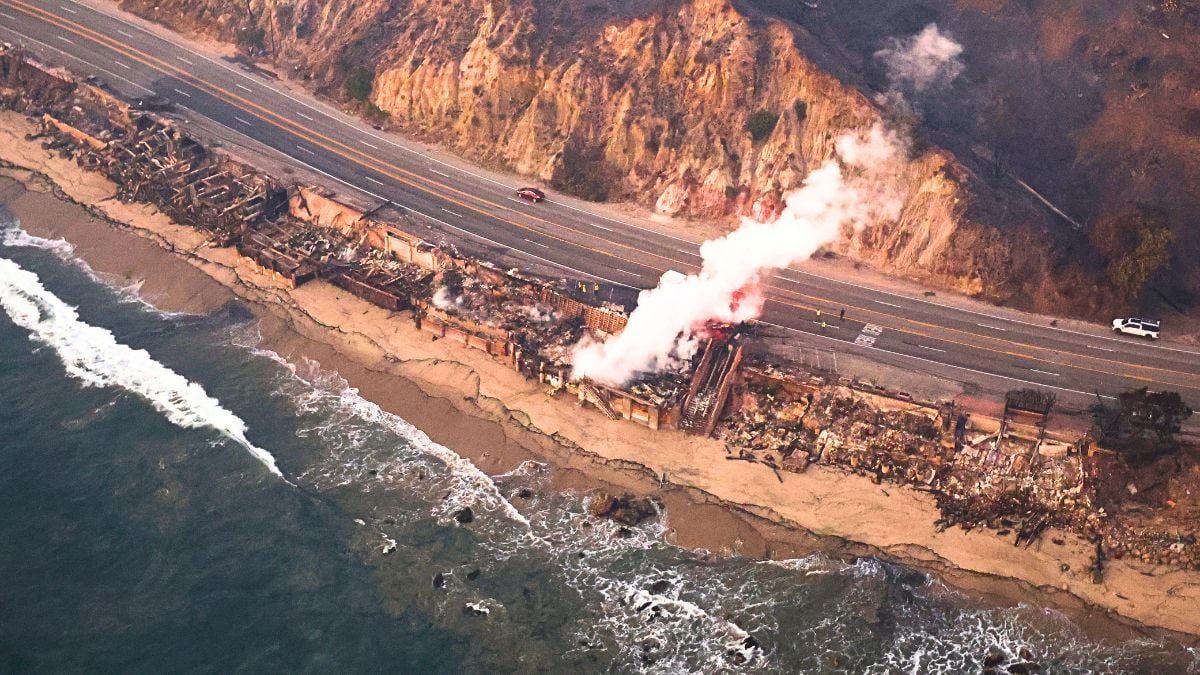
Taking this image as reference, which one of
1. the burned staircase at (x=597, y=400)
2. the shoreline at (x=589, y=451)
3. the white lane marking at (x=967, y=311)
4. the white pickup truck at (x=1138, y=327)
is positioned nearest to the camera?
the shoreline at (x=589, y=451)

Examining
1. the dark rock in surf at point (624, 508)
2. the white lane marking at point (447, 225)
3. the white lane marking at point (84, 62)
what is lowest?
the dark rock in surf at point (624, 508)

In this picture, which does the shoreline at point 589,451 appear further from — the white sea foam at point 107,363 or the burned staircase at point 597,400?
the white sea foam at point 107,363

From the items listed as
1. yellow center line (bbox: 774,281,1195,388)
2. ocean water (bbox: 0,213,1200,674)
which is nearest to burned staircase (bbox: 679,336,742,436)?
ocean water (bbox: 0,213,1200,674)

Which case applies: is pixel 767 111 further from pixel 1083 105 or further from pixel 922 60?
pixel 1083 105

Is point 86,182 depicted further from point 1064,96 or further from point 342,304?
point 1064,96

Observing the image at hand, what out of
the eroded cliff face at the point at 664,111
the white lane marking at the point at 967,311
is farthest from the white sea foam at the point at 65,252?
the white lane marking at the point at 967,311

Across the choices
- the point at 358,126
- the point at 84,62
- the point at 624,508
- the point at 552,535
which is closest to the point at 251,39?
the point at 84,62

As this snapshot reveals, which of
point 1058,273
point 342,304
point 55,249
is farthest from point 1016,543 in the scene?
point 55,249
